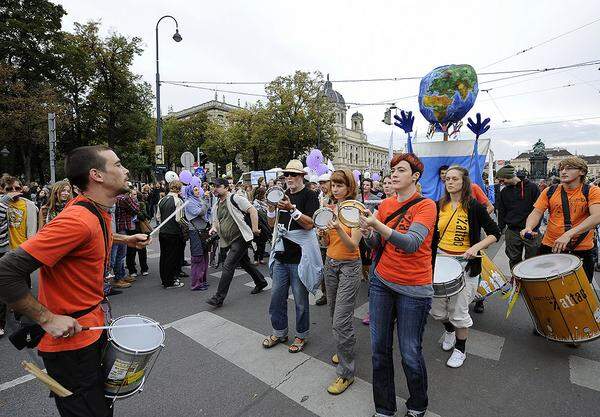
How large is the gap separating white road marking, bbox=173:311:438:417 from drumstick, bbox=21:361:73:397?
185 centimetres

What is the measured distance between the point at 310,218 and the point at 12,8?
104ft

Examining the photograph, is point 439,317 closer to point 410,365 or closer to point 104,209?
point 410,365

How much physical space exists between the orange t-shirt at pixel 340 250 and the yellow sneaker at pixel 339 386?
3.63ft

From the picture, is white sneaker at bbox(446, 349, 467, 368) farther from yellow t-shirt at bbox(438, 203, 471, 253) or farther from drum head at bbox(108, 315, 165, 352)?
drum head at bbox(108, 315, 165, 352)

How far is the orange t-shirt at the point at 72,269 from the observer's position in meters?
1.55

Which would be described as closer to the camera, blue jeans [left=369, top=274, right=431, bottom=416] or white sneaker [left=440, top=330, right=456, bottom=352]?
blue jeans [left=369, top=274, right=431, bottom=416]

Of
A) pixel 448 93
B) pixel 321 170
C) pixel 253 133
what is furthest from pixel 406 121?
pixel 253 133

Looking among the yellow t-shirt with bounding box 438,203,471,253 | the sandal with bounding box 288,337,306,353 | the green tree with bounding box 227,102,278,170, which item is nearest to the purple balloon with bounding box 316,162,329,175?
the yellow t-shirt with bounding box 438,203,471,253

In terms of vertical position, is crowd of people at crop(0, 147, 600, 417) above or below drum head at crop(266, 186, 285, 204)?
below

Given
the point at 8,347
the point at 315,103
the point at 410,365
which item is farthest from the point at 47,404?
the point at 315,103

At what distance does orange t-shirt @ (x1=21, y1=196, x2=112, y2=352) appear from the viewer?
155 cm

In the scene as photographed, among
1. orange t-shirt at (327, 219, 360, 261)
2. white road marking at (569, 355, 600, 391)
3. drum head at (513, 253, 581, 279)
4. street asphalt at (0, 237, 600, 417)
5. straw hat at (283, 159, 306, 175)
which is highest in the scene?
straw hat at (283, 159, 306, 175)

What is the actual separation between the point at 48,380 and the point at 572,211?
16.3 ft

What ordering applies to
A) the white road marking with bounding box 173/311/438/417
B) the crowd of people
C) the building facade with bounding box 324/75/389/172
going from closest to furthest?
the crowd of people
the white road marking with bounding box 173/311/438/417
the building facade with bounding box 324/75/389/172
